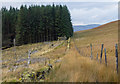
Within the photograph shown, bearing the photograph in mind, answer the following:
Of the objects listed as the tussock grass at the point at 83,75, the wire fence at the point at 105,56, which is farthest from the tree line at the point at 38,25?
the tussock grass at the point at 83,75

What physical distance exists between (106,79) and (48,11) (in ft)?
146

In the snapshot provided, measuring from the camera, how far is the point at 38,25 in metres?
46.3

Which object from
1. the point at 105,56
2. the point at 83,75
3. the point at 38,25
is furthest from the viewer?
the point at 38,25

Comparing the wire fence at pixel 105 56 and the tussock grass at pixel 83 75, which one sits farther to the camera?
the wire fence at pixel 105 56

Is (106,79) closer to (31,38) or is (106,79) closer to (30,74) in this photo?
(30,74)

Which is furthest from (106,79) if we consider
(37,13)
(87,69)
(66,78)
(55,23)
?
(37,13)

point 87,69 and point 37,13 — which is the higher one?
point 37,13

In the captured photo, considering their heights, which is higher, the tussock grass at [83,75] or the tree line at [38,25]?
the tree line at [38,25]

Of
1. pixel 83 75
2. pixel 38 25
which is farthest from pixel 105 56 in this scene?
pixel 38 25

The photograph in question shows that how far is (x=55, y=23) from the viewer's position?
149 ft

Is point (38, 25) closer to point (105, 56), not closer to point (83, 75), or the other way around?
point (105, 56)

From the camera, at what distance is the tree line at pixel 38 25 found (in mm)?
44281

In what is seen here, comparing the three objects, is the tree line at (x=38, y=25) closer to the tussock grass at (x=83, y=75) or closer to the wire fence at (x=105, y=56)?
the wire fence at (x=105, y=56)

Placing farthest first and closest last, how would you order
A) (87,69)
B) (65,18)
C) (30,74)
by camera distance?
1. (65,18)
2. (87,69)
3. (30,74)
